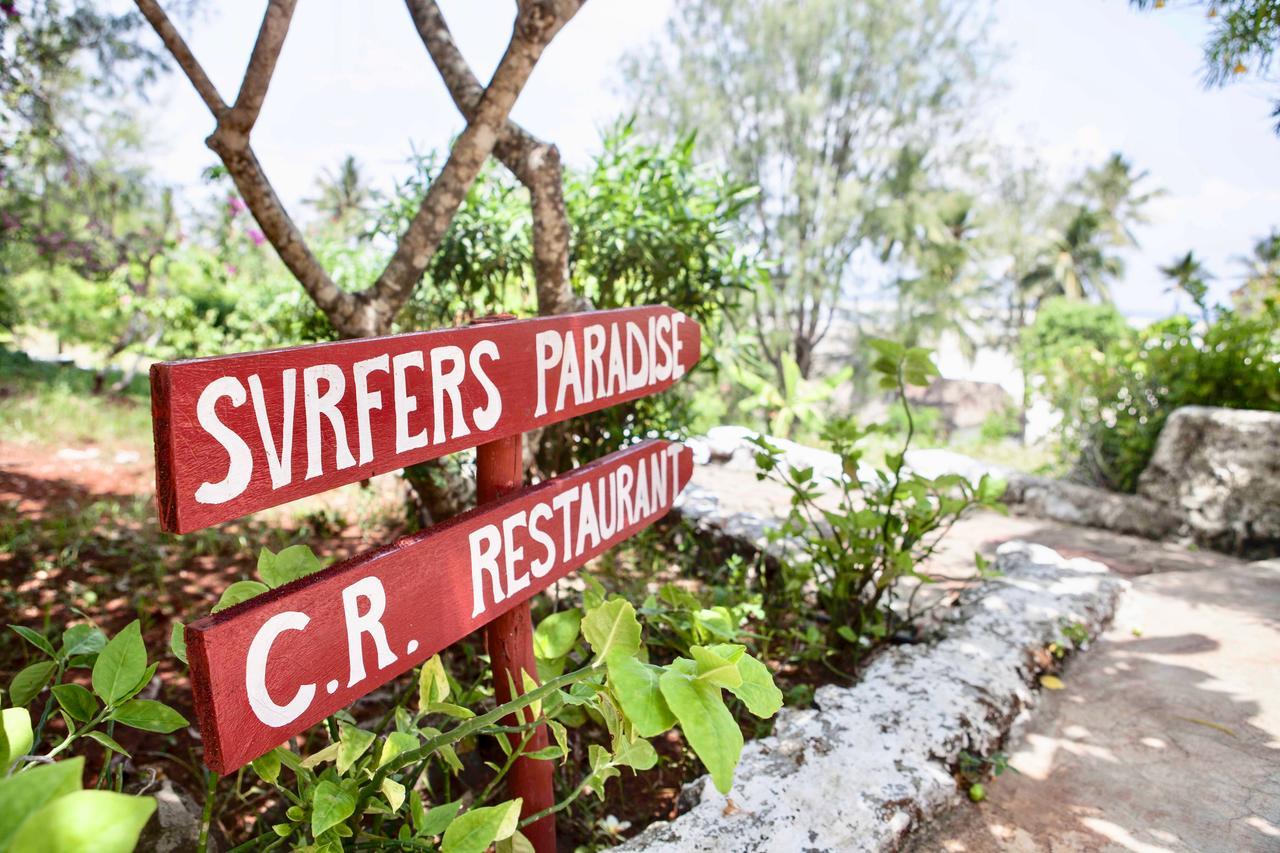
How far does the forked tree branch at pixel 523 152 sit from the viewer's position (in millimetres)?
2660

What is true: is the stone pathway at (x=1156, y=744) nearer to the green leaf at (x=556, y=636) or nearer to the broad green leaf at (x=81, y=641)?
the green leaf at (x=556, y=636)

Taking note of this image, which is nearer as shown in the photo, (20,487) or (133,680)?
(133,680)

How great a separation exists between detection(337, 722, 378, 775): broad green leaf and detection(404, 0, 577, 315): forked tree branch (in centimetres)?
190

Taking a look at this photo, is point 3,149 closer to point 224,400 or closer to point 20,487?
point 20,487

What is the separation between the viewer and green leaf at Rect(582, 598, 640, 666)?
47.1 inches

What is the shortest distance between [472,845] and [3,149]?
554 cm

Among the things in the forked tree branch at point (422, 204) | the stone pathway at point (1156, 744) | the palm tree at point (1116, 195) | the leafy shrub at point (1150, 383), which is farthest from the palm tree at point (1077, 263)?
the forked tree branch at point (422, 204)

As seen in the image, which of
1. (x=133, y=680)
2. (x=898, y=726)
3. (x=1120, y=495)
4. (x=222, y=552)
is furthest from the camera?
(x=1120, y=495)

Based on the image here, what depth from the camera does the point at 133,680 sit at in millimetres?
1077

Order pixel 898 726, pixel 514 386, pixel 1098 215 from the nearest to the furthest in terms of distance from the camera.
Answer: pixel 514 386 → pixel 898 726 → pixel 1098 215

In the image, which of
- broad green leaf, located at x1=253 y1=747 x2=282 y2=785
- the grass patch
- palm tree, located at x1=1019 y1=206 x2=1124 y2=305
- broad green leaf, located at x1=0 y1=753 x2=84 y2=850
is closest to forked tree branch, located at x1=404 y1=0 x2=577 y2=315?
broad green leaf, located at x1=253 y1=747 x2=282 y2=785

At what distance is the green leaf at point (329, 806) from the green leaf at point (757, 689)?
587 millimetres

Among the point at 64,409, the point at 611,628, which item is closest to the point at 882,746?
the point at 611,628

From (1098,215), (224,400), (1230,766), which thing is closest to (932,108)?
(1098,215)
